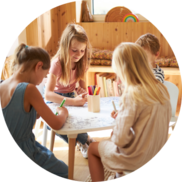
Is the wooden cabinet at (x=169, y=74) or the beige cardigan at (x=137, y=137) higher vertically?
the wooden cabinet at (x=169, y=74)

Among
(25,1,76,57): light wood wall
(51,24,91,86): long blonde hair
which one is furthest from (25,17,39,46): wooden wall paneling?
(51,24,91,86): long blonde hair

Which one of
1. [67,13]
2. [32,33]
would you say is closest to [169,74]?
[32,33]

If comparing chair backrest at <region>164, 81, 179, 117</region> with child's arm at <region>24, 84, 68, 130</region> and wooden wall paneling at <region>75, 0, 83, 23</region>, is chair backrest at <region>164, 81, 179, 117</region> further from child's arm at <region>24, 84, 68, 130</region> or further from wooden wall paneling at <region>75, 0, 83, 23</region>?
wooden wall paneling at <region>75, 0, 83, 23</region>

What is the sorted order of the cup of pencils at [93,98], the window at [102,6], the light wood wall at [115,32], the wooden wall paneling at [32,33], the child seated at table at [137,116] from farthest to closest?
the window at [102,6] → the light wood wall at [115,32] → the wooden wall paneling at [32,33] → the cup of pencils at [93,98] → the child seated at table at [137,116]

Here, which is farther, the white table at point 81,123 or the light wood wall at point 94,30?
the light wood wall at point 94,30

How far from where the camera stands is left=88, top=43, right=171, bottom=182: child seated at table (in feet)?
2.01

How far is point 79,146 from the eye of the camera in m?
1.20

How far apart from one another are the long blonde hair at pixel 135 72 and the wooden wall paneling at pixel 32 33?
70 centimetres

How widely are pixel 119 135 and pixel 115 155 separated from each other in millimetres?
74

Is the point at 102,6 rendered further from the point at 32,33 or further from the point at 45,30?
the point at 32,33

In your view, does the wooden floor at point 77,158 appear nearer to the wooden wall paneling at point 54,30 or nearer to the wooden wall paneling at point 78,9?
the wooden wall paneling at point 54,30

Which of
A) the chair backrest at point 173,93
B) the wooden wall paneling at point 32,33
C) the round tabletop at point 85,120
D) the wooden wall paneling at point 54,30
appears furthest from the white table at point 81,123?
the wooden wall paneling at point 54,30

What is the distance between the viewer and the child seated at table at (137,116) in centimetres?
61

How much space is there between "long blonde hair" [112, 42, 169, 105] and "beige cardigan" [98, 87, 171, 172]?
0.03 m
